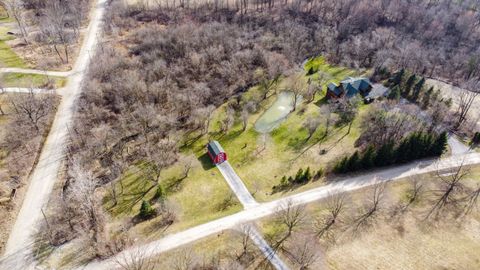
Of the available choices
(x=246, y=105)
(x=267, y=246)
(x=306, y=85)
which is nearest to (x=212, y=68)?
(x=246, y=105)

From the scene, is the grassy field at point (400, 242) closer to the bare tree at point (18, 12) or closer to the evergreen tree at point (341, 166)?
the evergreen tree at point (341, 166)

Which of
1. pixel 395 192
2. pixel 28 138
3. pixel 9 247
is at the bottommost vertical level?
pixel 395 192

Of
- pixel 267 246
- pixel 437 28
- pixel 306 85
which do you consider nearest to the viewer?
pixel 267 246

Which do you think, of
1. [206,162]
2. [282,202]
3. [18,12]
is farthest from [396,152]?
[18,12]

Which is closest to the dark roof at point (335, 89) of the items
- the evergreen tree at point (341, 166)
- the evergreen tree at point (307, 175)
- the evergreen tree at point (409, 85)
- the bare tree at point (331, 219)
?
the evergreen tree at point (409, 85)

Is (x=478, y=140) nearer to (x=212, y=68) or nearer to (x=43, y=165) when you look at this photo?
(x=212, y=68)

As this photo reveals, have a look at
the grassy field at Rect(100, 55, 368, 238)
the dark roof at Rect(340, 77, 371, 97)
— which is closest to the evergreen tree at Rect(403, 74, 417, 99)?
the dark roof at Rect(340, 77, 371, 97)
